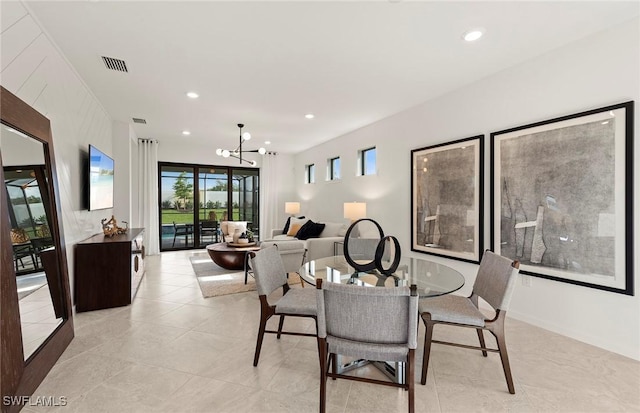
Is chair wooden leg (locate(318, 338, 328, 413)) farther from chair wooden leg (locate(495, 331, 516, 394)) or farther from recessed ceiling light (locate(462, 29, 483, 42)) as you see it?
recessed ceiling light (locate(462, 29, 483, 42))

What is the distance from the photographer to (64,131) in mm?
3113

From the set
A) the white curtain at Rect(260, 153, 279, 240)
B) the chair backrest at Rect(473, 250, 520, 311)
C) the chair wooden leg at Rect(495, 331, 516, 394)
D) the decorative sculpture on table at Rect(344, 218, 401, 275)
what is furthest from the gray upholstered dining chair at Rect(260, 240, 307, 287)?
the white curtain at Rect(260, 153, 279, 240)

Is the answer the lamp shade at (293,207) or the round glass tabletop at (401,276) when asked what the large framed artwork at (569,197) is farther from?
the lamp shade at (293,207)

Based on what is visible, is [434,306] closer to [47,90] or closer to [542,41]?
[542,41]

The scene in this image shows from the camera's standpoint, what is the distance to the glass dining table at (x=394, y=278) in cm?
203

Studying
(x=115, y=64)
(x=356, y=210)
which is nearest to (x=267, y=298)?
(x=115, y=64)

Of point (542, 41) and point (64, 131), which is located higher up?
point (542, 41)

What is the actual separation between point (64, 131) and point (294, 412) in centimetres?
350

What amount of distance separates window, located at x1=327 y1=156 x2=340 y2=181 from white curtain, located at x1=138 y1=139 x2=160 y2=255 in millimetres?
4112

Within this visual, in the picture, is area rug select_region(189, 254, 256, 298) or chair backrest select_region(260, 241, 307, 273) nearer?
area rug select_region(189, 254, 256, 298)

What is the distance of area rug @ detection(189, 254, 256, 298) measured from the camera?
13.4 feet

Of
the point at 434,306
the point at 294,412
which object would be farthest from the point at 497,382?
the point at 294,412

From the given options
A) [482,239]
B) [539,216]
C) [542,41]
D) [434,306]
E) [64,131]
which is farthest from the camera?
[482,239]

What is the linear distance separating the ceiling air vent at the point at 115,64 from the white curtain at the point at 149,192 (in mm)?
4207
